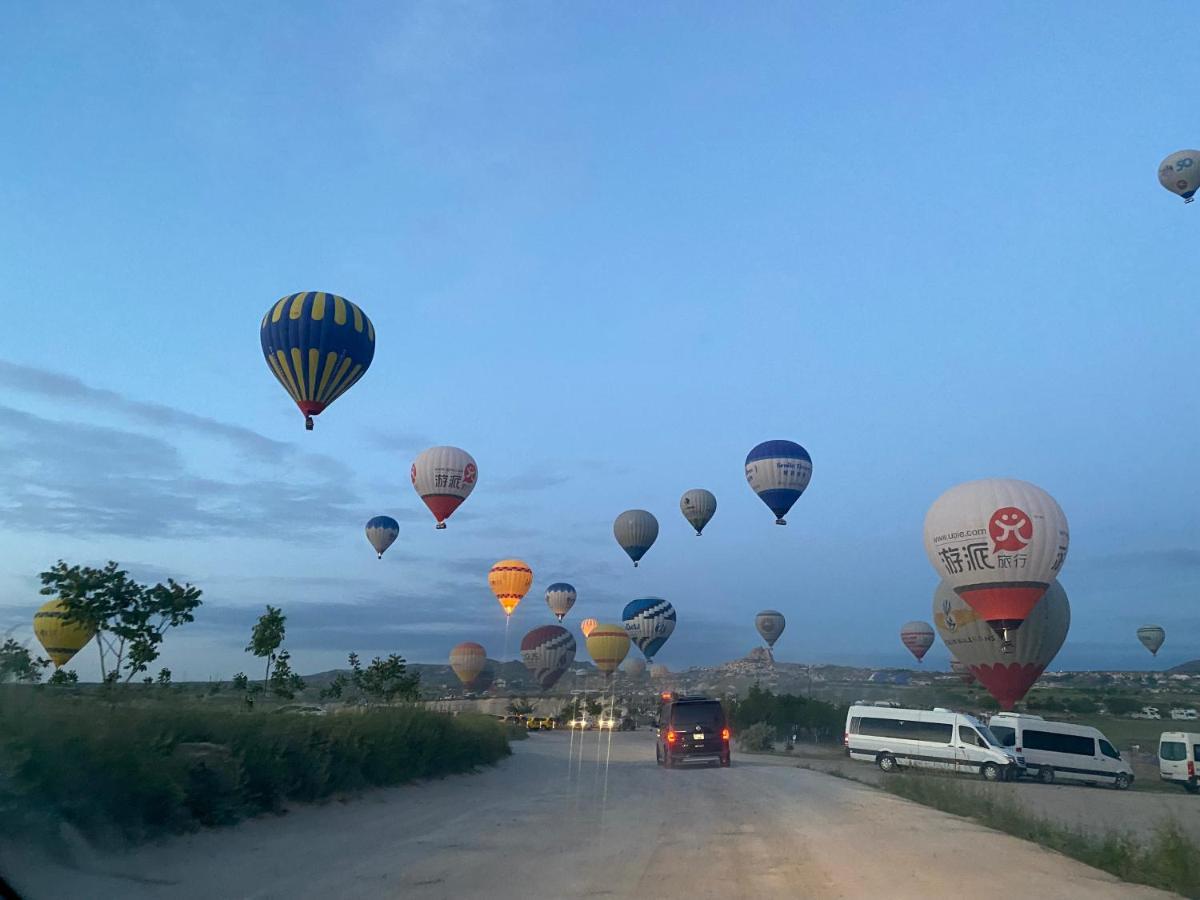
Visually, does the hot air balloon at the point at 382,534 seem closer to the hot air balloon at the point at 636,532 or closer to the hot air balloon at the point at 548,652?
the hot air balloon at the point at 636,532

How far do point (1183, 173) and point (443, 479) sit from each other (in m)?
41.0

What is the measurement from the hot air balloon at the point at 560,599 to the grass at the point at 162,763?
61134 mm

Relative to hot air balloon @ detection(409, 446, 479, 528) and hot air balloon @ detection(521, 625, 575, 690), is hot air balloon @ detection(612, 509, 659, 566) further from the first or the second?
hot air balloon @ detection(409, 446, 479, 528)

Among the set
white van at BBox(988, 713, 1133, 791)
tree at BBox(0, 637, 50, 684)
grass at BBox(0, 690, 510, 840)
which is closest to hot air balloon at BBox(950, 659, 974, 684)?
white van at BBox(988, 713, 1133, 791)

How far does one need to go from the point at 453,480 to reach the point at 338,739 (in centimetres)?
2745

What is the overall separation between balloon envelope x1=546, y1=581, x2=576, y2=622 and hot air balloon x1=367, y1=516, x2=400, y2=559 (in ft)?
99.1

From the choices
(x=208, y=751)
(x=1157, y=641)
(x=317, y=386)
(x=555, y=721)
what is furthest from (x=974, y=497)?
(x=1157, y=641)

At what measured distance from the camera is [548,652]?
3004 inches

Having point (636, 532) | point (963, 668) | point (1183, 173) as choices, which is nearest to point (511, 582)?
point (636, 532)

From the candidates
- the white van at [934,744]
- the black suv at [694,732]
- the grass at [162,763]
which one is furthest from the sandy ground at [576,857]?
the white van at [934,744]

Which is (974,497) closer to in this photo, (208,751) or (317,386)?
(317,386)

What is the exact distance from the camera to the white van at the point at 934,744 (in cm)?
2891

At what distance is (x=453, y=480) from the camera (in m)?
42.2

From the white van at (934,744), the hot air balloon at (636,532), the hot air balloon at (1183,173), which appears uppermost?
the hot air balloon at (1183,173)
